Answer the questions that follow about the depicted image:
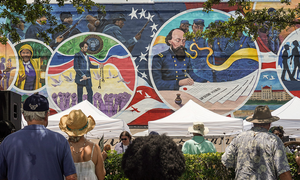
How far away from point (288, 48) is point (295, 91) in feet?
8.57

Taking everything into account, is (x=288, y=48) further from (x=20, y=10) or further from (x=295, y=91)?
(x=20, y=10)

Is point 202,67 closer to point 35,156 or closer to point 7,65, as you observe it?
point 7,65

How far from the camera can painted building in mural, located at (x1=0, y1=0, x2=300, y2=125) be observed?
1702 centimetres

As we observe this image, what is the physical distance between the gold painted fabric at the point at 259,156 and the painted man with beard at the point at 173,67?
1325 cm

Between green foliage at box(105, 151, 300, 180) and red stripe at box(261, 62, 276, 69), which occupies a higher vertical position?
red stripe at box(261, 62, 276, 69)

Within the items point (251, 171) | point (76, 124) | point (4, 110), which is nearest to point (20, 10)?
point (4, 110)

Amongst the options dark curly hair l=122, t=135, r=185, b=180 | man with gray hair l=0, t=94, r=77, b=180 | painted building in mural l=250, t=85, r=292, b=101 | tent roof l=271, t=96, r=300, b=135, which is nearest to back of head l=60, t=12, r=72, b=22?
painted building in mural l=250, t=85, r=292, b=101

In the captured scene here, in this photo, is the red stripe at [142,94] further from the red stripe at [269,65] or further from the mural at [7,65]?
the mural at [7,65]

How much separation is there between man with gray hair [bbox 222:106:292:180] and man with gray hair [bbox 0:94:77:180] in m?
2.19

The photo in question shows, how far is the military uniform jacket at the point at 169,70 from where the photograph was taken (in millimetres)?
17141

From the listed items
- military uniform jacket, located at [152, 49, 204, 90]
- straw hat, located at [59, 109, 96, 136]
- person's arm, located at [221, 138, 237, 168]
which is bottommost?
person's arm, located at [221, 138, 237, 168]

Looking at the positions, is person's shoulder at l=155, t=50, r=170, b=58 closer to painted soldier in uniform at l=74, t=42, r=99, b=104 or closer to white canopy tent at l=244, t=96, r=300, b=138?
painted soldier in uniform at l=74, t=42, r=99, b=104

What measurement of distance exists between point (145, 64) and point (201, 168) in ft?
42.1

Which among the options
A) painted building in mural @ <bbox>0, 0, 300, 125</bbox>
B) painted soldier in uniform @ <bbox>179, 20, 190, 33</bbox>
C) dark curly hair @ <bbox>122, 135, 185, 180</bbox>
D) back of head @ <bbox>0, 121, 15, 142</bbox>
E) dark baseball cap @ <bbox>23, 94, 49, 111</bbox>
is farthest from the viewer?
painted soldier in uniform @ <bbox>179, 20, 190, 33</bbox>
